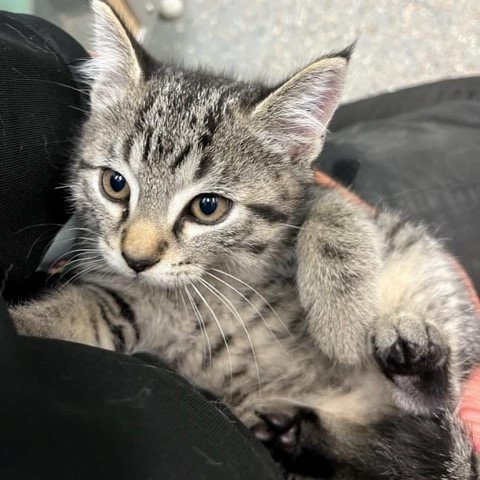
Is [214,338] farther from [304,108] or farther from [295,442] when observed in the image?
[304,108]

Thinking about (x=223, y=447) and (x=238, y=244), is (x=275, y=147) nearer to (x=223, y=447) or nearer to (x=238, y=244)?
(x=238, y=244)

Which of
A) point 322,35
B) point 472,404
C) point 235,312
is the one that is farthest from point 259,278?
point 322,35

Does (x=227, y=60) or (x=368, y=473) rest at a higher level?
(x=227, y=60)

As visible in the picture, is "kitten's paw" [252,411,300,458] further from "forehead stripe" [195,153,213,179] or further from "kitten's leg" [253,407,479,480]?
"forehead stripe" [195,153,213,179]

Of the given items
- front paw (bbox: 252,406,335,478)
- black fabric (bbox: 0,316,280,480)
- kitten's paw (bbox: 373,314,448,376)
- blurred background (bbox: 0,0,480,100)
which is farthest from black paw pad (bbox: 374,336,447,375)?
blurred background (bbox: 0,0,480,100)

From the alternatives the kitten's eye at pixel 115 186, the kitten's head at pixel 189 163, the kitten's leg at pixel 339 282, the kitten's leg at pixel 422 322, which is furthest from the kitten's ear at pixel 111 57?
the kitten's leg at pixel 422 322

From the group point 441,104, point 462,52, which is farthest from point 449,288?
point 462,52

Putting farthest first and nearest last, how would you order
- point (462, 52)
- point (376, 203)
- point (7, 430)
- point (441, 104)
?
point (462, 52) < point (441, 104) < point (376, 203) < point (7, 430)
